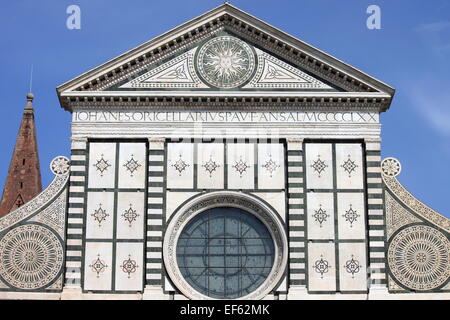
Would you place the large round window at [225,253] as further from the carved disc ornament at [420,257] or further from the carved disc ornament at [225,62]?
the carved disc ornament at [225,62]

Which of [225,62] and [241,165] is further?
[225,62]

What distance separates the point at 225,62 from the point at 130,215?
512cm

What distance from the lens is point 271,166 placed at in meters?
33.2

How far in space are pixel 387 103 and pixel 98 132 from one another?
799cm

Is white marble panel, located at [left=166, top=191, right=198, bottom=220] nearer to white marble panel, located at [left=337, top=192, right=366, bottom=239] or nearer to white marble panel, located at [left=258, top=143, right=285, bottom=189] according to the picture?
white marble panel, located at [left=258, top=143, right=285, bottom=189]

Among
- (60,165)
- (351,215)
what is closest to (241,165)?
(351,215)

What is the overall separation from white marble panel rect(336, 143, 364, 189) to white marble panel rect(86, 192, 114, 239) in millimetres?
6191

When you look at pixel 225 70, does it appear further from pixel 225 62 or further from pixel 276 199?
pixel 276 199

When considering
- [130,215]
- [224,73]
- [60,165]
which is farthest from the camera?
[224,73]

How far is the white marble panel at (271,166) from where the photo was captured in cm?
3306

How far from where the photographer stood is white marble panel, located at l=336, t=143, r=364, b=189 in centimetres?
3309

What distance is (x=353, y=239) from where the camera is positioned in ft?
107
